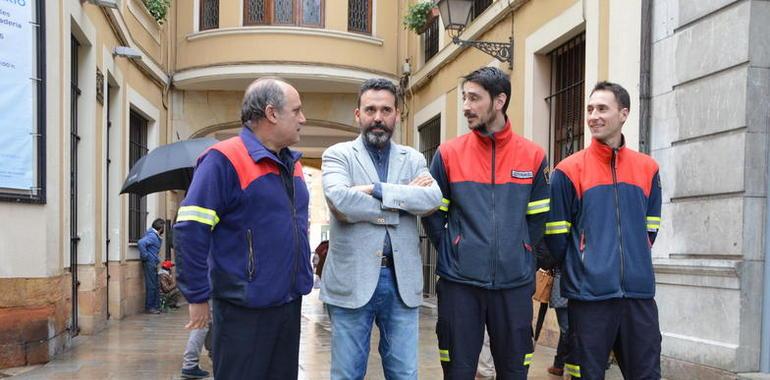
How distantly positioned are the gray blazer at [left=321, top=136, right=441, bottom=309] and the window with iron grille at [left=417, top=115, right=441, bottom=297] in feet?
32.8

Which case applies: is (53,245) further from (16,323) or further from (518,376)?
(518,376)

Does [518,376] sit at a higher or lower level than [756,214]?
lower

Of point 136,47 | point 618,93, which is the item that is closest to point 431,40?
point 136,47

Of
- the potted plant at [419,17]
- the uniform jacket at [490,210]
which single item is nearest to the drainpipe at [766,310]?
the uniform jacket at [490,210]

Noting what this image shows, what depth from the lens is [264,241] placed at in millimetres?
3529

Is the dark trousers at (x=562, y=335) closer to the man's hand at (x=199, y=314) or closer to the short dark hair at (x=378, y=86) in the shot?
the short dark hair at (x=378, y=86)

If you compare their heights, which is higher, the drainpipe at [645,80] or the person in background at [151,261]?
the drainpipe at [645,80]

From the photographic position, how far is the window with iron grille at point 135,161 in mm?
13469

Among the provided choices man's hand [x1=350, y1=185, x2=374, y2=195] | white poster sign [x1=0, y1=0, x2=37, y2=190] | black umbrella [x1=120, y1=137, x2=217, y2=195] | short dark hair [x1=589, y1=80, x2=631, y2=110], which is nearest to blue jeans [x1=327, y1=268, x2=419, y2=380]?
man's hand [x1=350, y1=185, x2=374, y2=195]

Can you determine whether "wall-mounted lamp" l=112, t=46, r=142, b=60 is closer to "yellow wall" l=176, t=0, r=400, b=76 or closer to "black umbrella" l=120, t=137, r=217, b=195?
"yellow wall" l=176, t=0, r=400, b=76

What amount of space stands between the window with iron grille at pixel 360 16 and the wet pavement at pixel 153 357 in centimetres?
698

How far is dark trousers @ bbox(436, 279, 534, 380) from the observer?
3.81m

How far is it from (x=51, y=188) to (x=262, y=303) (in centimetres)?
497

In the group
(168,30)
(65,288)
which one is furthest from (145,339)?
(168,30)
